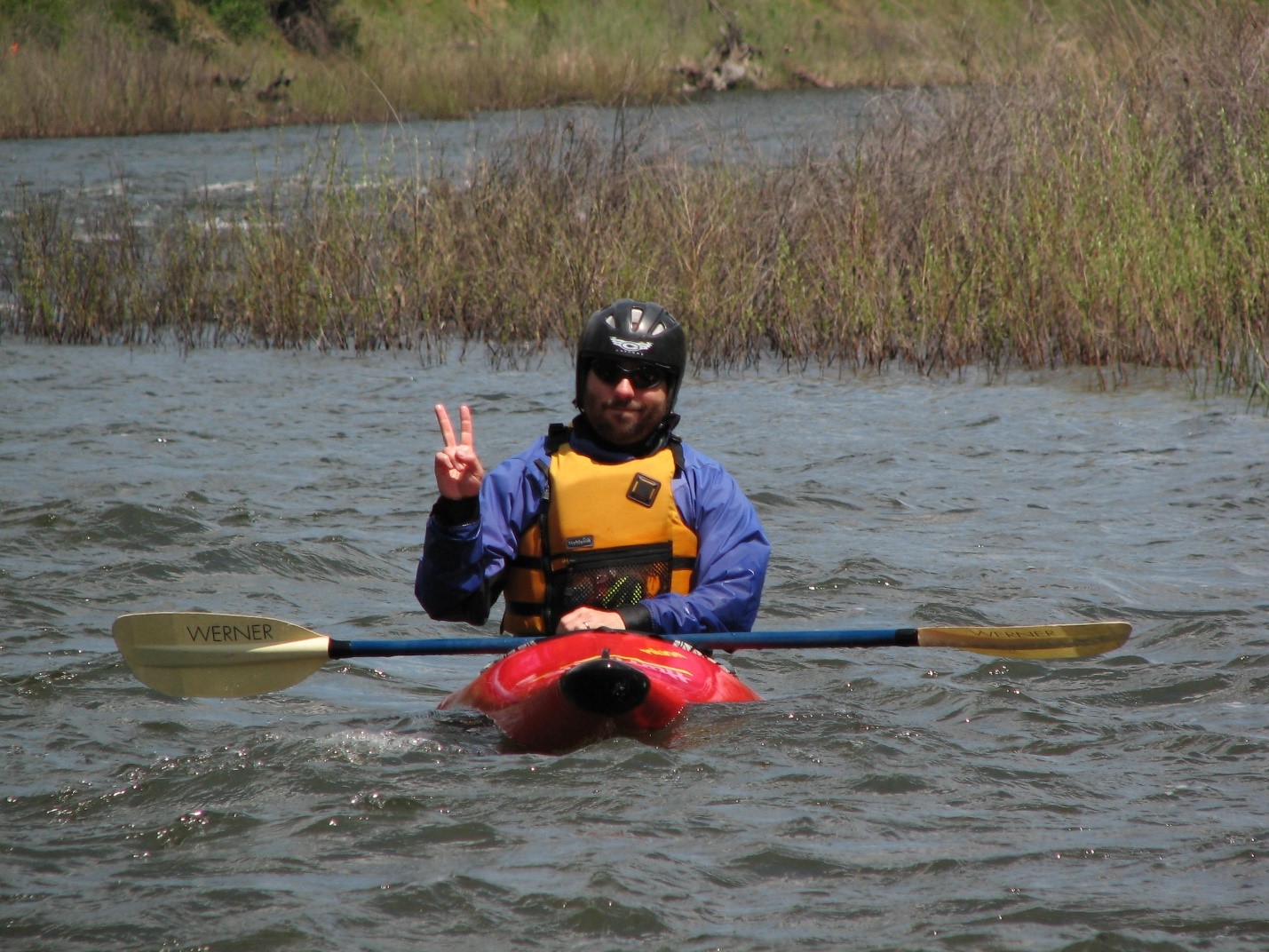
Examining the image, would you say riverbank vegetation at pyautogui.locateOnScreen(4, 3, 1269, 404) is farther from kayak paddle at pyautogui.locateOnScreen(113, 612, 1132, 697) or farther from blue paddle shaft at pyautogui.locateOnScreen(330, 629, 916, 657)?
blue paddle shaft at pyautogui.locateOnScreen(330, 629, 916, 657)

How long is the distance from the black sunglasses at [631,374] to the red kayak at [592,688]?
0.75m

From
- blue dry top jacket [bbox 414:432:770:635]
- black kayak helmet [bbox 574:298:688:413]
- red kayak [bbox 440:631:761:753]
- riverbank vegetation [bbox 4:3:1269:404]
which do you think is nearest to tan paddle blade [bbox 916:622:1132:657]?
blue dry top jacket [bbox 414:432:770:635]

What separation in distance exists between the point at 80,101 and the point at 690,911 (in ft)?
64.9

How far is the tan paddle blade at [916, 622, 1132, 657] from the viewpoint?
4.67m

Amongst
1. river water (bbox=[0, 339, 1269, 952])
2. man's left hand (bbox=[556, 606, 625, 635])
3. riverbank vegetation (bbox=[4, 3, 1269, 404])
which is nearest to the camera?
river water (bbox=[0, 339, 1269, 952])

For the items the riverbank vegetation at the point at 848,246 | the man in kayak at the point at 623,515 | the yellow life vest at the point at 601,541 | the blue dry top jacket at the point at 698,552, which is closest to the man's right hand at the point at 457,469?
the blue dry top jacket at the point at 698,552

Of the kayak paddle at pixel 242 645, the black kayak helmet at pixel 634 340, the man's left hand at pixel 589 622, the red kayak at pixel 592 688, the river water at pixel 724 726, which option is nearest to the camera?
the river water at pixel 724 726

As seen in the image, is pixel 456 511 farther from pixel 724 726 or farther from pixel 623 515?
pixel 724 726

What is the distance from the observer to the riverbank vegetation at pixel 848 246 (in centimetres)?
955

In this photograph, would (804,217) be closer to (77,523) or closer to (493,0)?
(77,523)

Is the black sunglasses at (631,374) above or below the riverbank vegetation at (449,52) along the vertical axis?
below

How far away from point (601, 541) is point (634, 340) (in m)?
0.56

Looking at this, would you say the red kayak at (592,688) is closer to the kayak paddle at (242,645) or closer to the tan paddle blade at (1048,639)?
the kayak paddle at (242,645)

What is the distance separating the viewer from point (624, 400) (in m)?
4.59
